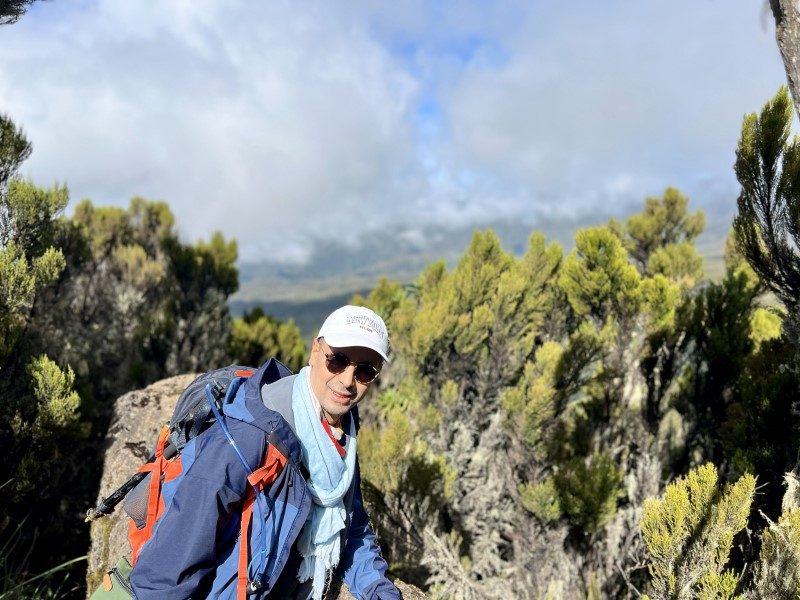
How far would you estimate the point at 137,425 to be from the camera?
3.78 meters

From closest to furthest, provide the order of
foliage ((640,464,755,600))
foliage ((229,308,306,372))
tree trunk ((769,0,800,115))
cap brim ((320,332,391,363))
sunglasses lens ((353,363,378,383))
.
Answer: cap brim ((320,332,391,363)) < sunglasses lens ((353,363,378,383)) < tree trunk ((769,0,800,115)) < foliage ((640,464,755,600)) < foliage ((229,308,306,372))

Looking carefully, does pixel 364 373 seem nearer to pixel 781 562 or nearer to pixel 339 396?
pixel 339 396

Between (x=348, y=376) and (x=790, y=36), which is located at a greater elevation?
(x=790, y=36)

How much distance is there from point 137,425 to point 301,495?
2.64 metres

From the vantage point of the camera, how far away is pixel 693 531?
9.26 ft

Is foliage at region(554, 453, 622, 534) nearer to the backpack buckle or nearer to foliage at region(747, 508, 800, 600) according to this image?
foliage at region(747, 508, 800, 600)

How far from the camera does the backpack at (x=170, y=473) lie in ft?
5.44

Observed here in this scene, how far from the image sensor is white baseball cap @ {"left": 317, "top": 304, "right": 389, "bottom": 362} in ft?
→ 6.01

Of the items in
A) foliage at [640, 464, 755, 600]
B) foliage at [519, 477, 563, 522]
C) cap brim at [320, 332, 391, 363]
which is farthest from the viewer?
foliage at [519, 477, 563, 522]

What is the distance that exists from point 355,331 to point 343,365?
151 mm

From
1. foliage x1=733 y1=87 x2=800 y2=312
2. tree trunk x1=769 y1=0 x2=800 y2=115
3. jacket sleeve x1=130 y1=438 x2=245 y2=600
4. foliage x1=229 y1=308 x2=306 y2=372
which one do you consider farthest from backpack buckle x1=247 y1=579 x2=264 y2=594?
foliage x1=229 y1=308 x2=306 y2=372

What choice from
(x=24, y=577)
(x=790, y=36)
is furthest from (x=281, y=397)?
(x=24, y=577)

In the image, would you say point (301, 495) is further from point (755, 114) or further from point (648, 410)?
point (648, 410)

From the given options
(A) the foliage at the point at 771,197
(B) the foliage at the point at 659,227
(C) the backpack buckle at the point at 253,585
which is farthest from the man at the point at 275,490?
(B) the foliage at the point at 659,227
